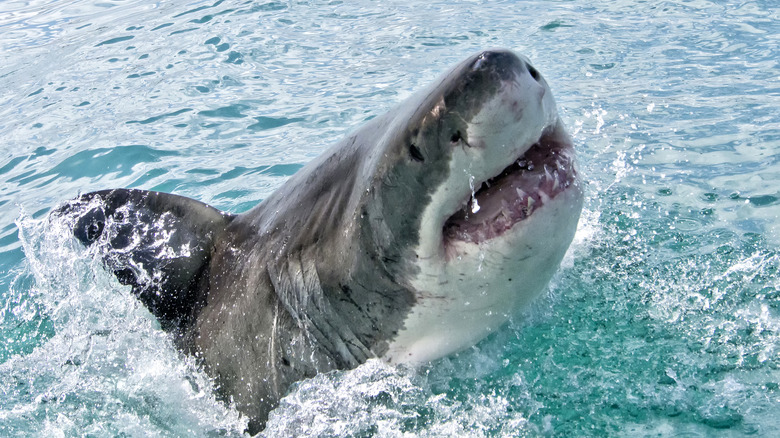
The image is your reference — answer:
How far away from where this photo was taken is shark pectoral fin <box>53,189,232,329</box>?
279cm

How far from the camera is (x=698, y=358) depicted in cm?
262

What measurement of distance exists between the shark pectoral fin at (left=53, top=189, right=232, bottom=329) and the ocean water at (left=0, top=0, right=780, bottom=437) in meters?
0.14

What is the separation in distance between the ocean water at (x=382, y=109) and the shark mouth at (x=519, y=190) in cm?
59

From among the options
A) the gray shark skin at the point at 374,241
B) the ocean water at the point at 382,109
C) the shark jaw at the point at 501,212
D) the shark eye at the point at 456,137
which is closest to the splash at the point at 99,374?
the ocean water at the point at 382,109

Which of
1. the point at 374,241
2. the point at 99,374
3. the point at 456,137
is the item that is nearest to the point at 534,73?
the point at 456,137

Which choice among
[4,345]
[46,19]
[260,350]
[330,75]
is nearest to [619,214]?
[260,350]

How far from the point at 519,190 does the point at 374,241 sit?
0.47 m

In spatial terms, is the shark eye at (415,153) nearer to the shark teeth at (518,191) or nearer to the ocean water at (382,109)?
the shark teeth at (518,191)

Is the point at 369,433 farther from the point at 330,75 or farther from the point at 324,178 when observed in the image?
the point at 330,75

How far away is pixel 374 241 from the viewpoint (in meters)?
2.13

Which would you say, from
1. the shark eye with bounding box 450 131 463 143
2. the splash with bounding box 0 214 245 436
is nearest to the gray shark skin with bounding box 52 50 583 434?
the shark eye with bounding box 450 131 463 143

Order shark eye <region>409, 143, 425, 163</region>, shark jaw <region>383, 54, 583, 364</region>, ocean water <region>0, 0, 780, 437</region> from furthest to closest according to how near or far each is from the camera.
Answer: ocean water <region>0, 0, 780, 437</region> → shark eye <region>409, 143, 425, 163</region> → shark jaw <region>383, 54, 583, 364</region>

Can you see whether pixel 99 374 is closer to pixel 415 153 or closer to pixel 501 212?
pixel 415 153

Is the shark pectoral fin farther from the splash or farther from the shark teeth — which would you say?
the shark teeth
